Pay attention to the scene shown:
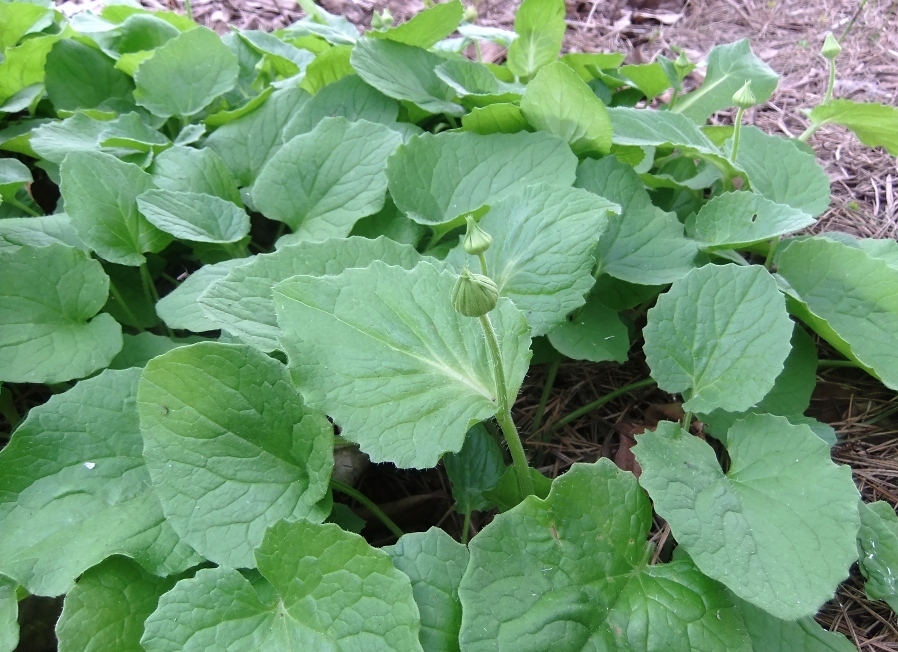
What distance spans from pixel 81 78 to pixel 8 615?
1892mm

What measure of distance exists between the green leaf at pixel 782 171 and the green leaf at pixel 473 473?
1.08m

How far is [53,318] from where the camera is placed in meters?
1.52

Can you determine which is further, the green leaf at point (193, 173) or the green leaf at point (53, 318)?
the green leaf at point (193, 173)

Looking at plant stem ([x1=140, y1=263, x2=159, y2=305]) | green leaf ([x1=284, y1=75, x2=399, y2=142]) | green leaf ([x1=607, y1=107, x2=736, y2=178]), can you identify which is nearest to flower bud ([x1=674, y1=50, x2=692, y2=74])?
green leaf ([x1=607, y1=107, x2=736, y2=178])

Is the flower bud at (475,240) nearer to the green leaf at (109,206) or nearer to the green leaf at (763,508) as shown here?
the green leaf at (763,508)

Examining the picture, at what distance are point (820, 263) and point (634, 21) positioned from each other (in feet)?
9.23

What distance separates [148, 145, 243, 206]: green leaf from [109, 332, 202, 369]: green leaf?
468 mm

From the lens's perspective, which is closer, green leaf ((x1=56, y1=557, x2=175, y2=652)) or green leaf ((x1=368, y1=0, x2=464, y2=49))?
green leaf ((x1=56, y1=557, x2=175, y2=652))

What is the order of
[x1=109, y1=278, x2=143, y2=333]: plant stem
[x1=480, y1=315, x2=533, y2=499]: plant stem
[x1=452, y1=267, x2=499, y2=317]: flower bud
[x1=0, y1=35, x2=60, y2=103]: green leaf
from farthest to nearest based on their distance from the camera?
1. [x1=0, y1=35, x2=60, y2=103]: green leaf
2. [x1=109, y1=278, x2=143, y2=333]: plant stem
3. [x1=480, y1=315, x2=533, y2=499]: plant stem
4. [x1=452, y1=267, x2=499, y2=317]: flower bud

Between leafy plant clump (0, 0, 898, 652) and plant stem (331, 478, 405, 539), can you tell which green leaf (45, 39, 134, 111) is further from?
plant stem (331, 478, 405, 539)

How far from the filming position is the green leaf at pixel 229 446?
45.6 inches

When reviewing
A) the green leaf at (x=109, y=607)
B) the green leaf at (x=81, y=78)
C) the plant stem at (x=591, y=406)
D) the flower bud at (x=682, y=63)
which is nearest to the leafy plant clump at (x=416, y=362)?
the green leaf at (x=109, y=607)

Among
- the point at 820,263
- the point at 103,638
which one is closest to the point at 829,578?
the point at 820,263

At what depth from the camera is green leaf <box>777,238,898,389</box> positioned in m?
1.46
